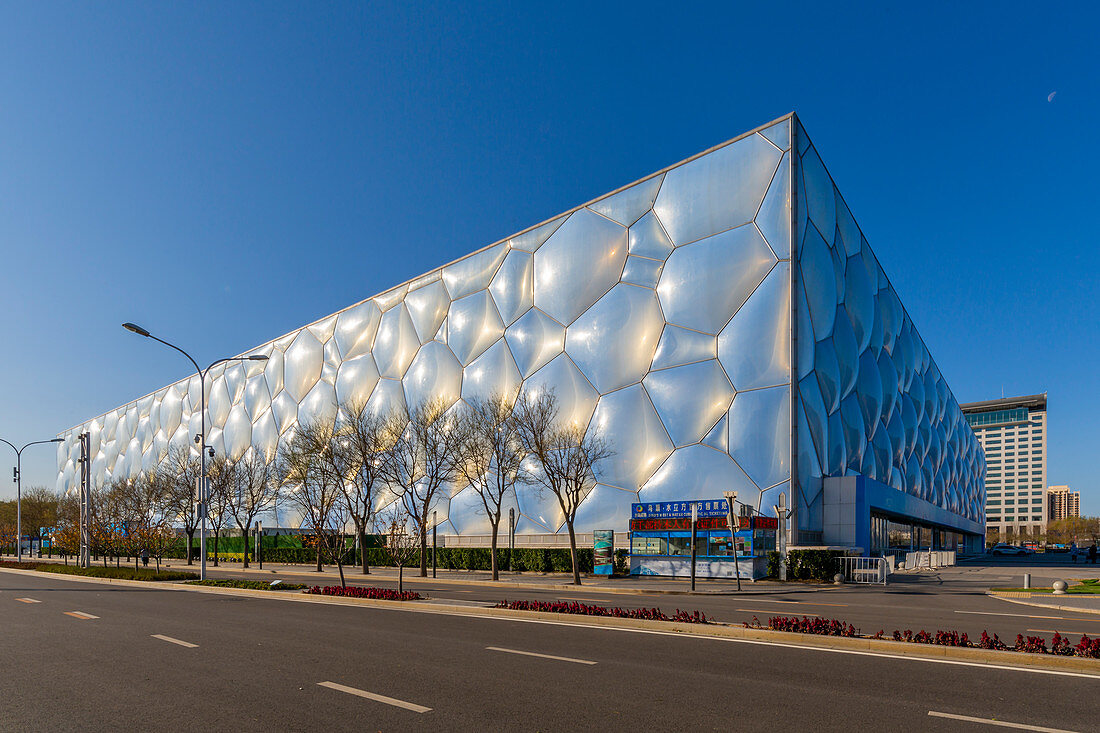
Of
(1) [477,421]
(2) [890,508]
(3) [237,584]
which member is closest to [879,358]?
(2) [890,508]

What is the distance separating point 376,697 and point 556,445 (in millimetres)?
33489

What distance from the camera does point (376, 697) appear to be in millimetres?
7969

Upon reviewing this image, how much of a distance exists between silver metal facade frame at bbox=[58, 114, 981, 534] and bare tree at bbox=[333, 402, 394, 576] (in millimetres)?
4487

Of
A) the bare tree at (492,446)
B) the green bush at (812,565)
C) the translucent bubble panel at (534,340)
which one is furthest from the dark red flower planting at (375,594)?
the translucent bubble panel at (534,340)

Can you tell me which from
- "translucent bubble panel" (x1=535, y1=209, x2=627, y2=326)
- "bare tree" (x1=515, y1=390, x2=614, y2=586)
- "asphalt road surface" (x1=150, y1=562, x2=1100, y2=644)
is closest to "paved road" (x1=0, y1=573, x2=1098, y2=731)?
"asphalt road surface" (x1=150, y1=562, x2=1100, y2=644)

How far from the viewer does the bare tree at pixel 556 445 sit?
36.6m

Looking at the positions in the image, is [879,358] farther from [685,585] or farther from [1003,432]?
[1003,432]

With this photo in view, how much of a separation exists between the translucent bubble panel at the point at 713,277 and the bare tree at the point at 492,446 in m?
11.1

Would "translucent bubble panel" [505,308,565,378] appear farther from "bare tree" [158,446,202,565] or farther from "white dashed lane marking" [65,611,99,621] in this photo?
"white dashed lane marking" [65,611,99,621]

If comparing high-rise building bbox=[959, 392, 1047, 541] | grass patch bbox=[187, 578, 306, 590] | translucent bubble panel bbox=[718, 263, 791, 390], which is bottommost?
high-rise building bbox=[959, 392, 1047, 541]

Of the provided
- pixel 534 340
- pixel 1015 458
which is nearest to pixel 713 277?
pixel 534 340

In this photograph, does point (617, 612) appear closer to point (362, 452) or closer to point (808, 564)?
point (808, 564)

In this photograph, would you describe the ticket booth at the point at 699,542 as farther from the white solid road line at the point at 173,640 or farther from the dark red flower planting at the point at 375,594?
the white solid road line at the point at 173,640

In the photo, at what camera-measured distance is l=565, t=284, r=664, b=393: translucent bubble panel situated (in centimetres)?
4244
